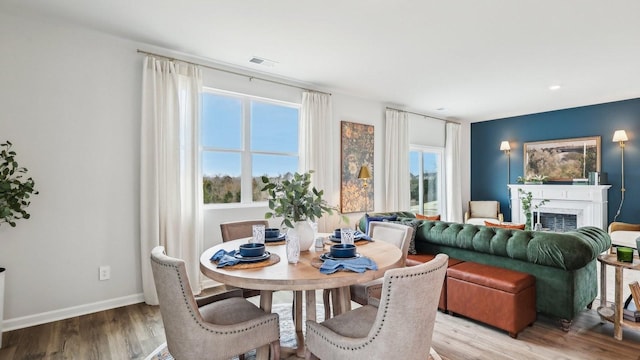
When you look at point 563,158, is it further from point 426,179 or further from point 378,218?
point 378,218

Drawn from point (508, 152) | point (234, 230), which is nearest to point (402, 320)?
point (234, 230)

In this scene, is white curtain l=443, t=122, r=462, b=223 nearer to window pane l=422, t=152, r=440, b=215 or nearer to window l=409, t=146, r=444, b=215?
window l=409, t=146, r=444, b=215

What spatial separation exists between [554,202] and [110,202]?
23.3ft

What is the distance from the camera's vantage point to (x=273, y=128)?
438cm

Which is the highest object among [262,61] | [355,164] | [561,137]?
[262,61]

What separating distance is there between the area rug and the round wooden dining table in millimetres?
256

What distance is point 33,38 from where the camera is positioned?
278 centimetres

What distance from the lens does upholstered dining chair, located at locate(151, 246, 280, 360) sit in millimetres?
1462

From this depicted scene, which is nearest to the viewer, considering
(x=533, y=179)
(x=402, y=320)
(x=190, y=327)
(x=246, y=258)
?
(x=402, y=320)

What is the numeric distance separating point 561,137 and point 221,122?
6.16 metres

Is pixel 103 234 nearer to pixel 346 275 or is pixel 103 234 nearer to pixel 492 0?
pixel 346 275

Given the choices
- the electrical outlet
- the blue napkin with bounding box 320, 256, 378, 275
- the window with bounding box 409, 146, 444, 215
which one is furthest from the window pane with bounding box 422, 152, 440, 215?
the electrical outlet

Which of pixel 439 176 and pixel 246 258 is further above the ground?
pixel 439 176

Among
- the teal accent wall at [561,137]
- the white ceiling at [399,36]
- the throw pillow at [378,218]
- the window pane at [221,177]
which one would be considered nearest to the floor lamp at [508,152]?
the teal accent wall at [561,137]
